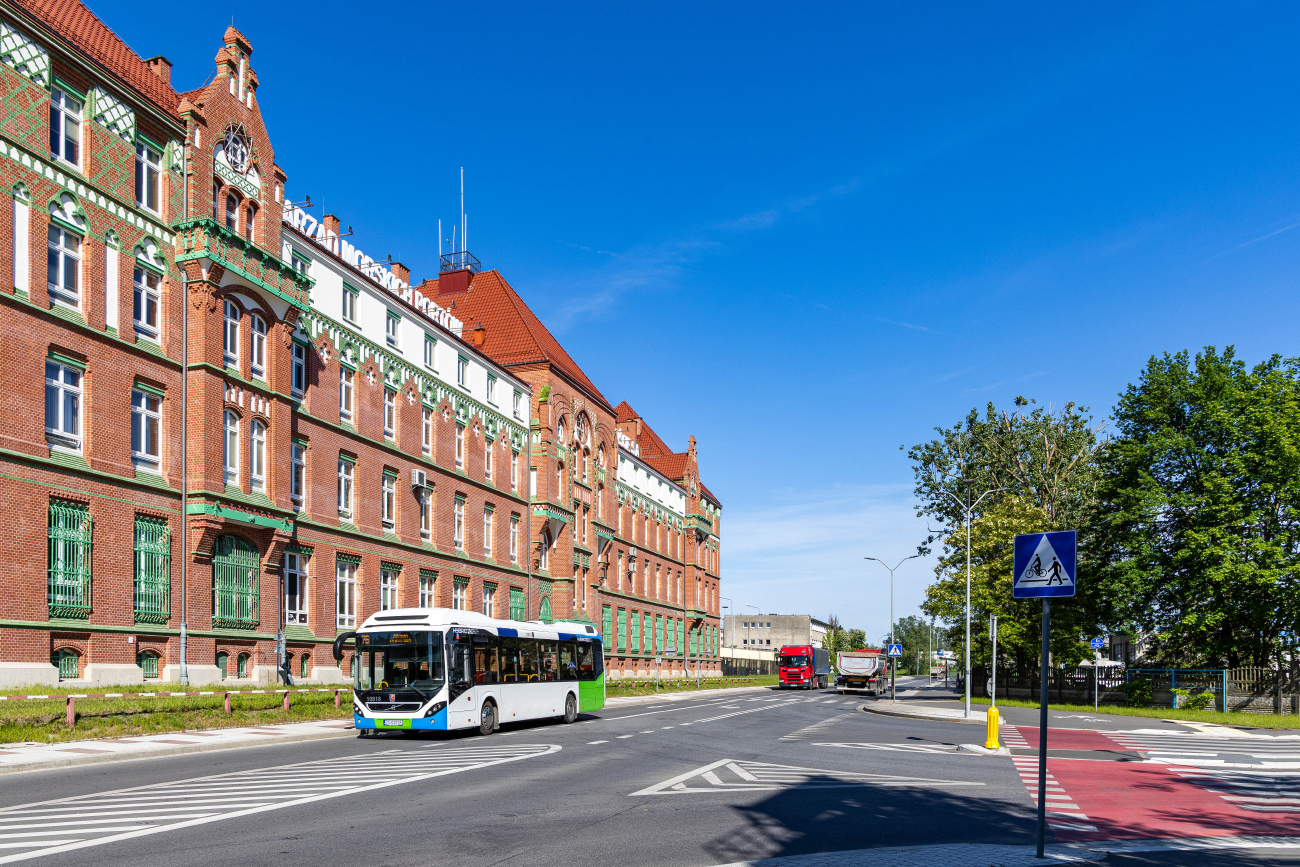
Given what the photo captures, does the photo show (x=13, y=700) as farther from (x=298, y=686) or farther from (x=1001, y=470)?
(x=1001, y=470)

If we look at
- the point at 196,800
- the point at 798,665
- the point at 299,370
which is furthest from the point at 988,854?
the point at 798,665

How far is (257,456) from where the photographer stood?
33.1 meters

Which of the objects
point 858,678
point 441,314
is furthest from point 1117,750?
point 858,678

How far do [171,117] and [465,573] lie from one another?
25.4 meters

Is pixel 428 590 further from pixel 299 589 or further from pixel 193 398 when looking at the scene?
pixel 193 398

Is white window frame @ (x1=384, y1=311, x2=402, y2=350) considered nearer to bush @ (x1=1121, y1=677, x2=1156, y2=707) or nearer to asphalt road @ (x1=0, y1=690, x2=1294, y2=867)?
asphalt road @ (x1=0, y1=690, x2=1294, y2=867)

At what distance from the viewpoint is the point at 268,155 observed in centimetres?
3412

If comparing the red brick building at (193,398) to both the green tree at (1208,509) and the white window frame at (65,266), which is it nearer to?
the white window frame at (65,266)

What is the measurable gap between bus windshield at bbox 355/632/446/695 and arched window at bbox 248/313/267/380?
13.6 m

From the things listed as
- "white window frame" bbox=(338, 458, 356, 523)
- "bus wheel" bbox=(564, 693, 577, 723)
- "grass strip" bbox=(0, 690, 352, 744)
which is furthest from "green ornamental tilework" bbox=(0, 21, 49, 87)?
"bus wheel" bbox=(564, 693, 577, 723)

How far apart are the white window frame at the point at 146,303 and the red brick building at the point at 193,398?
0.08m

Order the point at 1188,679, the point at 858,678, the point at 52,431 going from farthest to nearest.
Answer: the point at 858,678 → the point at 1188,679 → the point at 52,431

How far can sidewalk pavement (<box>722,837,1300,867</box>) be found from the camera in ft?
28.8

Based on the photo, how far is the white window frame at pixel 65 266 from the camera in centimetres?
2573
